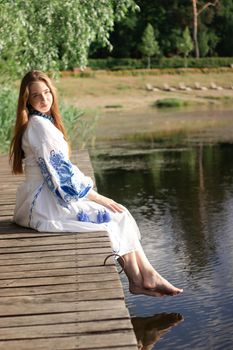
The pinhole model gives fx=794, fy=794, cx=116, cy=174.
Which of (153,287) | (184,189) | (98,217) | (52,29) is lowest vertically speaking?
(184,189)

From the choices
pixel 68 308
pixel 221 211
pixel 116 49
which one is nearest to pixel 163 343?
pixel 68 308

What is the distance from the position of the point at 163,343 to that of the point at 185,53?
44308 millimetres

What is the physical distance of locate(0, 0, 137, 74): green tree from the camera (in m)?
11.8

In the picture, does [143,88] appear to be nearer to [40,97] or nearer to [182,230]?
[182,230]

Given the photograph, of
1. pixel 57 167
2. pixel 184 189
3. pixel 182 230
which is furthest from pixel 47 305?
pixel 184 189

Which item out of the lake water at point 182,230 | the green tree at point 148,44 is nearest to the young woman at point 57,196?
the lake water at point 182,230

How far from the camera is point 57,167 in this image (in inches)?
219

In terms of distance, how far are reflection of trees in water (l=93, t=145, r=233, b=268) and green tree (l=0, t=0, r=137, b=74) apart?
7.27ft

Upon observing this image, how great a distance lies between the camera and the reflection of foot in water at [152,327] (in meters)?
5.00

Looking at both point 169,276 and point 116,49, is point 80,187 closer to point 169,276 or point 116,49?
point 169,276

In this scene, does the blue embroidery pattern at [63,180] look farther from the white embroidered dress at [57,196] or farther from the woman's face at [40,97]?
the woman's face at [40,97]

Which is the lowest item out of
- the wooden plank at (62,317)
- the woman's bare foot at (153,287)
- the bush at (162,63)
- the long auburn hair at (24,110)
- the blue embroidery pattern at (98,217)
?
the bush at (162,63)

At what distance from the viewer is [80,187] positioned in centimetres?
550

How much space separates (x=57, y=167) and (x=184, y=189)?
6097mm
